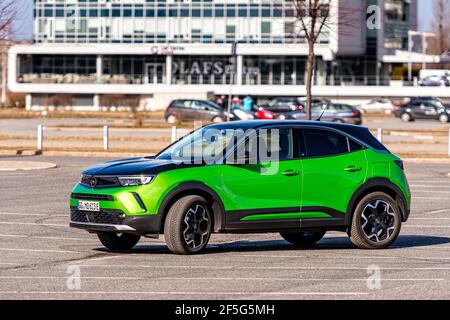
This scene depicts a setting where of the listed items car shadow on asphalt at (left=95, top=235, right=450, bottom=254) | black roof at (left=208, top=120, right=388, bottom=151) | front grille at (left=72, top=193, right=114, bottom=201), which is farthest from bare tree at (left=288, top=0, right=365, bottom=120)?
front grille at (left=72, top=193, right=114, bottom=201)

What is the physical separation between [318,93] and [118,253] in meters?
83.8

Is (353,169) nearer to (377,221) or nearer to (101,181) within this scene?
(377,221)

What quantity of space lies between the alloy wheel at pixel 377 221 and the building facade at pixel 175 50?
272 ft

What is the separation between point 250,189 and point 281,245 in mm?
1619

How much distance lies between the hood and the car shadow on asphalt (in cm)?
108

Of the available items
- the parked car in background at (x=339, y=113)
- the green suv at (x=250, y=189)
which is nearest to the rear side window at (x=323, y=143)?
the green suv at (x=250, y=189)

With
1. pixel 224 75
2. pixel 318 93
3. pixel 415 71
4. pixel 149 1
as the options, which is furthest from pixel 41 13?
pixel 415 71

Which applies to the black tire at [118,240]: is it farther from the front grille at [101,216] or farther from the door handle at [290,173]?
the door handle at [290,173]

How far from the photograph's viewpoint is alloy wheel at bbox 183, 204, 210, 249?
1280cm

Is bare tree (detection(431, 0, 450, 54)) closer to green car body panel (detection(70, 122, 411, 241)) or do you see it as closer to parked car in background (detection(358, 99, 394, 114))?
parked car in background (detection(358, 99, 394, 114))

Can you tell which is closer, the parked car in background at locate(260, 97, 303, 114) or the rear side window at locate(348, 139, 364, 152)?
the rear side window at locate(348, 139, 364, 152)

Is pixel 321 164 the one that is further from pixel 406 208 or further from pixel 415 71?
pixel 415 71

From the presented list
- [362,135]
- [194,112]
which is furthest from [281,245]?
[194,112]

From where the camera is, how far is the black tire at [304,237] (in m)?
14.5
